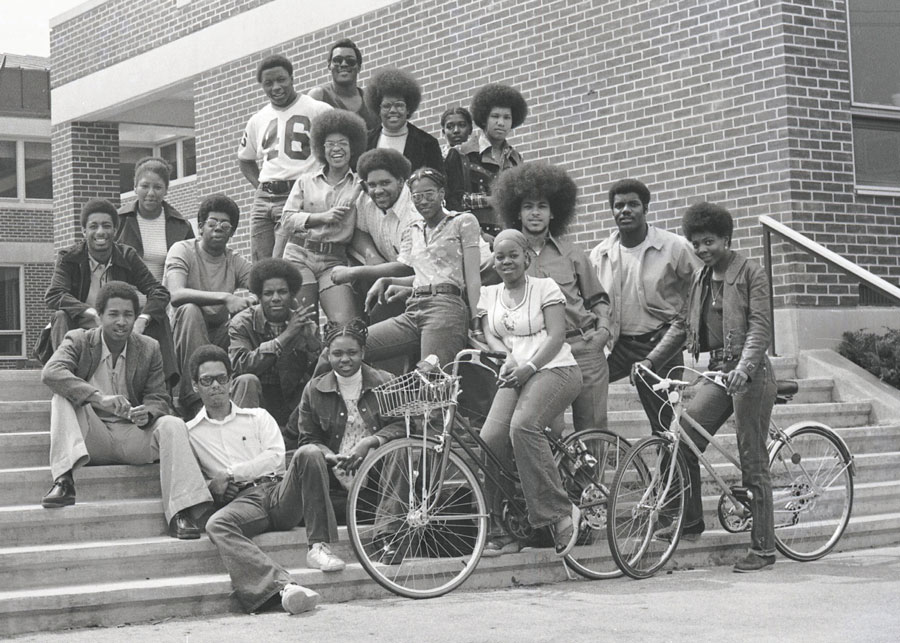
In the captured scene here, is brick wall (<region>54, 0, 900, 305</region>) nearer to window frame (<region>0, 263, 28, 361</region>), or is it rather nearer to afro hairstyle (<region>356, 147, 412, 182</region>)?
afro hairstyle (<region>356, 147, 412, 182</region>)

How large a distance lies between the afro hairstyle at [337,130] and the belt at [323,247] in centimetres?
57

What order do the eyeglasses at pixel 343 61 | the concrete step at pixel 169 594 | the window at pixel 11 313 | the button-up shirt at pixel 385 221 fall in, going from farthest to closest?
the window at pixel 11 313
the eyeglasses at pixel 343 61
the button-up shirt at pixel 385 221
the concrete step at pixel 169 594

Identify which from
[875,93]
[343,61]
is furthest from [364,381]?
[875,93]

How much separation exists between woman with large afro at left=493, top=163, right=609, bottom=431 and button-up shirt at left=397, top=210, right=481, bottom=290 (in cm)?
26

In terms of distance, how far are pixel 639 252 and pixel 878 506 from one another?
240 centimetres

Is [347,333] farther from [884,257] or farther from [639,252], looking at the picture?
[884,257]

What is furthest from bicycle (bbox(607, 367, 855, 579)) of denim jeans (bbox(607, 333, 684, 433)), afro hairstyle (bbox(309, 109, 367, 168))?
afro hairstyle (bbox(309, 109, 367, 168))

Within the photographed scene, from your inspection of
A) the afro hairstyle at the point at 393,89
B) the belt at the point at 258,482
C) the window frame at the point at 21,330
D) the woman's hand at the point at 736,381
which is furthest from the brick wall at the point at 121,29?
the window frame at the point at 21,330

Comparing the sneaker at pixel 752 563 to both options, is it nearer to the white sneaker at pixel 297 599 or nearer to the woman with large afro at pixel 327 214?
the white sneaker at pixel 297 599

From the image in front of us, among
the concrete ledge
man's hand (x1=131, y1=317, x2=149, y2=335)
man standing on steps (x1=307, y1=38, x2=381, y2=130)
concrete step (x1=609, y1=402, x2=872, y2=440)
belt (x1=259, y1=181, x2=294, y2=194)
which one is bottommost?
concrete step (x1=609, y1=402, x2=872, y2=440)

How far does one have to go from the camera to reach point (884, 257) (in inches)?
458

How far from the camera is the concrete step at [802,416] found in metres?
9.21

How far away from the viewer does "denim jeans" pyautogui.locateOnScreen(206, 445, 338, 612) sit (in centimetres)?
642

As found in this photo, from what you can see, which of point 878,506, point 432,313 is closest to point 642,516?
point 432,313
